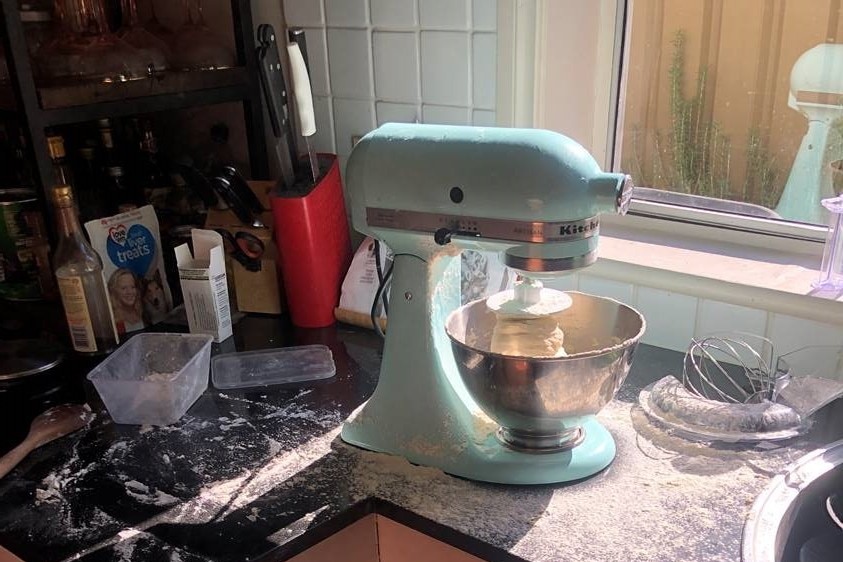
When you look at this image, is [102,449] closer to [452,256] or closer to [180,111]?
[452,256]

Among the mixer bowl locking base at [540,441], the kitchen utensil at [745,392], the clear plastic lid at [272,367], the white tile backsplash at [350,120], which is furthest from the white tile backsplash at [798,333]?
the white tile backsplash at [350,120]

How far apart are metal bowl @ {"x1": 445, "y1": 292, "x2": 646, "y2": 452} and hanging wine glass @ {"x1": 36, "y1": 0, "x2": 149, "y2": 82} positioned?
763 millimetres

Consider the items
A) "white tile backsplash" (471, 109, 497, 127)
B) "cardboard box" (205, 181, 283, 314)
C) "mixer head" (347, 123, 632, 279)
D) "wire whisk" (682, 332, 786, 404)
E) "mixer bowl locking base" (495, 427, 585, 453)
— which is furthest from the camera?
"cardboard box" (205, 181, 283, 314)

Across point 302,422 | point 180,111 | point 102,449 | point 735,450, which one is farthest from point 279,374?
point 180,111

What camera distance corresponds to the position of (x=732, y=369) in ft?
3.54

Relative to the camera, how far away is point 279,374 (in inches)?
44.3

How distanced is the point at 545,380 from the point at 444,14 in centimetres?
65

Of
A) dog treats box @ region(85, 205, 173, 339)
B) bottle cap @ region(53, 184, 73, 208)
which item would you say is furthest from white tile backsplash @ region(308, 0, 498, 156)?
bottle cap @ region(53, 184, 73, 208)

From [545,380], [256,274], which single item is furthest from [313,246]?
[545,380]

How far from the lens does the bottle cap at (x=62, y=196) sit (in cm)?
114

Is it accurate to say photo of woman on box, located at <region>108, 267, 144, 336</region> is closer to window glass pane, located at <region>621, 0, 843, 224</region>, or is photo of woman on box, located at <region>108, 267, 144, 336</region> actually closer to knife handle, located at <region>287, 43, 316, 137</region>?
knife handle, located at <region>287, 43, 316, 137</region>

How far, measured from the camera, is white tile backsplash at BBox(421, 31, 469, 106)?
1201mm

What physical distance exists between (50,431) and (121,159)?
0.67m

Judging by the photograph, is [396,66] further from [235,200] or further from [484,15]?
→ [235,200]
